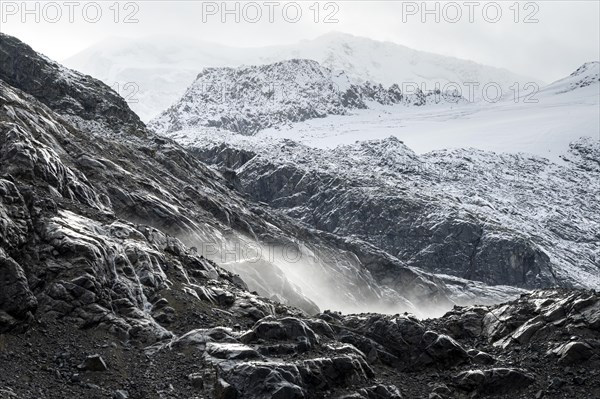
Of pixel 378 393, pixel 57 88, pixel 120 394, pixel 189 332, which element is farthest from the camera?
pixel 57 88

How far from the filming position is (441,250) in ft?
611

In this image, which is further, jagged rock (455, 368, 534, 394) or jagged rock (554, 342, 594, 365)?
jagged rock (554, 342, 594, 365)

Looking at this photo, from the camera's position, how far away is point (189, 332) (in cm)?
3756

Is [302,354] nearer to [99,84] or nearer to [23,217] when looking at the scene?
[23,217]

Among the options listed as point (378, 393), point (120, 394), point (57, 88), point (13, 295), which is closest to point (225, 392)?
point (120, 394)

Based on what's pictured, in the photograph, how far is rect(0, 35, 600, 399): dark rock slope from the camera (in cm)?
3244

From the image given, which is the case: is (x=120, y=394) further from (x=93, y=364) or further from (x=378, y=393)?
(x=378, y=393)

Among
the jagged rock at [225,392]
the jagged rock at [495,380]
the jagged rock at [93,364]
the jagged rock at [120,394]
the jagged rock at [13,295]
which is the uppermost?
the jagged rock at [13,295]

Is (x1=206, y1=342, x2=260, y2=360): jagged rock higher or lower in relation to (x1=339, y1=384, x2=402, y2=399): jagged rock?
higher

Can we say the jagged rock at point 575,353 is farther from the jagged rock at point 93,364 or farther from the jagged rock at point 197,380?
the jagged rock at point 93,364

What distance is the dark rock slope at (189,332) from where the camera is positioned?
32.4 meters

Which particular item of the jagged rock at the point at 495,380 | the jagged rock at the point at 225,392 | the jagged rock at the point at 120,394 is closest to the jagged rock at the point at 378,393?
the jagged rock at the point at 495,380

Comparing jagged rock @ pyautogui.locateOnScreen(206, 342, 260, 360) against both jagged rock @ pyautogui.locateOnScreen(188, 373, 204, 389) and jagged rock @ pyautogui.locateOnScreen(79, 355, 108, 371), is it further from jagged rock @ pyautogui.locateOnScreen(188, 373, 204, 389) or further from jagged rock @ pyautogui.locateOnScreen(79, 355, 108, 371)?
jagged rock @ pyautogui.locateOnScreen(79, 355, 108, 371)

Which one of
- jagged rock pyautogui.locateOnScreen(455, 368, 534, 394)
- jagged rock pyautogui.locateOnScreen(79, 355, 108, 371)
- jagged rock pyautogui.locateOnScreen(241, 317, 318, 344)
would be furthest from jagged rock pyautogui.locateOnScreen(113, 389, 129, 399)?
jagged rock pyautogui.locateOnScreen(455, 368, 534, 394)
